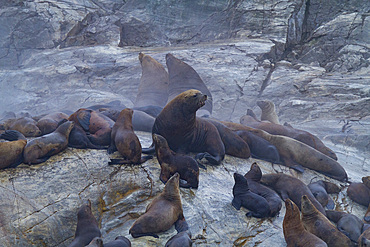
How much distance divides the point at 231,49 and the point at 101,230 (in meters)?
11.9

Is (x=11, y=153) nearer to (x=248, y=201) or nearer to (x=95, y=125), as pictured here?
(x=95, y=125)

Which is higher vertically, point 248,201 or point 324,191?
point 248,201

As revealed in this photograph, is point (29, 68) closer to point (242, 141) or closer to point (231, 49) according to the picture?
point (231, 49)

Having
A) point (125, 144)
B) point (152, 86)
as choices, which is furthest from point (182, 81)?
point (125, 144)

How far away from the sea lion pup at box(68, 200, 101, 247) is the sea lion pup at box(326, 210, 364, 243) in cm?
348

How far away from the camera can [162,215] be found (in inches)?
169

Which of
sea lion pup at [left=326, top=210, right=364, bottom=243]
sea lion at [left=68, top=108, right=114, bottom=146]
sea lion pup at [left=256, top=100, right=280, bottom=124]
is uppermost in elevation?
sea lion at [left=68, top=108, right=114, bottom=146]

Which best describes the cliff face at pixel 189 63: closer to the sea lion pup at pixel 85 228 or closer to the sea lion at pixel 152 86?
the sea lion pup at pixel 85 228

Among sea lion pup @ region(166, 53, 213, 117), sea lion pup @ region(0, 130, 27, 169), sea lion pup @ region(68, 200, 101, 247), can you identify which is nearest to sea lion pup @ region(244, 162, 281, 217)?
sea lion pup @ region(68, 200, 101, 247)

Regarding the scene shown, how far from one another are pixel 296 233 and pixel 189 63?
10.3 m

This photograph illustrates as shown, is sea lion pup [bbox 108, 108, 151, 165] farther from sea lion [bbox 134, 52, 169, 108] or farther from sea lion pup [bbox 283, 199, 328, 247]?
sea lion [bbox 134, 52, 169, 108]

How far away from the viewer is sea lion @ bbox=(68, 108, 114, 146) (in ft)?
20.3

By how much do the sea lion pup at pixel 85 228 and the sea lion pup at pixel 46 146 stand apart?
135cm

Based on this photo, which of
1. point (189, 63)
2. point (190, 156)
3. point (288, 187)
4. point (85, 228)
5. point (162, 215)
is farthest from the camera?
point (189, 63)
